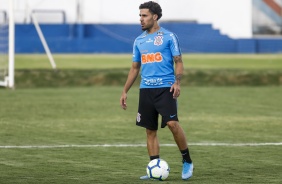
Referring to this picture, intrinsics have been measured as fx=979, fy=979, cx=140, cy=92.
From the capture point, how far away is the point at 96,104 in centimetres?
2347

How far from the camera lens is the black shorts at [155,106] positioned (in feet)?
39.6

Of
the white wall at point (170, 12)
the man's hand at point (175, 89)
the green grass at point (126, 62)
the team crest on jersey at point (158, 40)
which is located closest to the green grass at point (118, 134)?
the man's hand at point (175, 89)

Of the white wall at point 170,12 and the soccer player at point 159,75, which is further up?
the soccer player at point 159,75

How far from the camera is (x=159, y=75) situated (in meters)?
12.1

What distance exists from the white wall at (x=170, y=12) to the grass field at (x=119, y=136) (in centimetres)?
1841

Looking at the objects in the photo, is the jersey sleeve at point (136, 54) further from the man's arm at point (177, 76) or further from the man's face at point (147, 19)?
the man's arm at point (177, 76)

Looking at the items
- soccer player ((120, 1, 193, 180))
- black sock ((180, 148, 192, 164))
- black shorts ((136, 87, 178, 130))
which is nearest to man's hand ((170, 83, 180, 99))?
soccer player ((120, 1, 193, 180))

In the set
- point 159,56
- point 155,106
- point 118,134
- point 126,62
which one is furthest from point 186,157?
point 126,62

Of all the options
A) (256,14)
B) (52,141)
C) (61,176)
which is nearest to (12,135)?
(52,141)

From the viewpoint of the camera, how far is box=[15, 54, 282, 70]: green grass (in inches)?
1361

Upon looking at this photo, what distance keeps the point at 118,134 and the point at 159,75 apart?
5350mm

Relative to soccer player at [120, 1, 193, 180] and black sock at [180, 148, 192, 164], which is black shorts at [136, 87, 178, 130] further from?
black sock at [180, 148, 192, 164]

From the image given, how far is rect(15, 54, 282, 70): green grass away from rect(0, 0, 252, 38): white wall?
17.0 ft

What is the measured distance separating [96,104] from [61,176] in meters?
11.3
